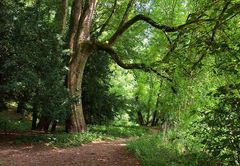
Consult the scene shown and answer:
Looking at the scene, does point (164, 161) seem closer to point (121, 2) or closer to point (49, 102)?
point (49, 102)

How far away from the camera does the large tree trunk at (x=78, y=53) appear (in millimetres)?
14078

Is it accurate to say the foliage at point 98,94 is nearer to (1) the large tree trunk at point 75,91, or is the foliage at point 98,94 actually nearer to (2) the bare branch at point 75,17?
(2) the bare branch at point 75,17

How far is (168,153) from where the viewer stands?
27.7ft

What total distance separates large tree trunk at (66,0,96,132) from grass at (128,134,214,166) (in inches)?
180

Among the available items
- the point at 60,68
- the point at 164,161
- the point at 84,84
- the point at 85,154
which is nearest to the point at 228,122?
the point at 164,161

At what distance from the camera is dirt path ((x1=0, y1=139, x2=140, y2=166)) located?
8.25m

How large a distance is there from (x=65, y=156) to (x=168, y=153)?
309 centimetres

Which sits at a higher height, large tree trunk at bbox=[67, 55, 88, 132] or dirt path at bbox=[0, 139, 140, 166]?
large tree trunk at bbox=[67, 55, 88, 132]

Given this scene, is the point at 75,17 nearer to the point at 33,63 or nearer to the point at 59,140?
the point at 33,63

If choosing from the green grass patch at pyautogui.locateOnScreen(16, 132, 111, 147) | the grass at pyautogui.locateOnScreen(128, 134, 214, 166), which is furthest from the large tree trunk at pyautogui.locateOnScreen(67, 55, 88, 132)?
the grass at pyautogui.locateOnScreen(128, 134, 214, 166)

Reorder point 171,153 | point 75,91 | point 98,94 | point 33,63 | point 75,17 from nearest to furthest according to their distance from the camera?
point 171,153
point 33,63
point 75,91
point 75,17
point 98,94

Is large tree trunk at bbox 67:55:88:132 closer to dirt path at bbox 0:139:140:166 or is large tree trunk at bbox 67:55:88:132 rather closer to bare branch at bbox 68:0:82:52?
bare branch at bbox 68:0:82:52

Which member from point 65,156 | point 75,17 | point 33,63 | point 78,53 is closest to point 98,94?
point 78,53

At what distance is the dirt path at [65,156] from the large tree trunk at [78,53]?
3491mm
